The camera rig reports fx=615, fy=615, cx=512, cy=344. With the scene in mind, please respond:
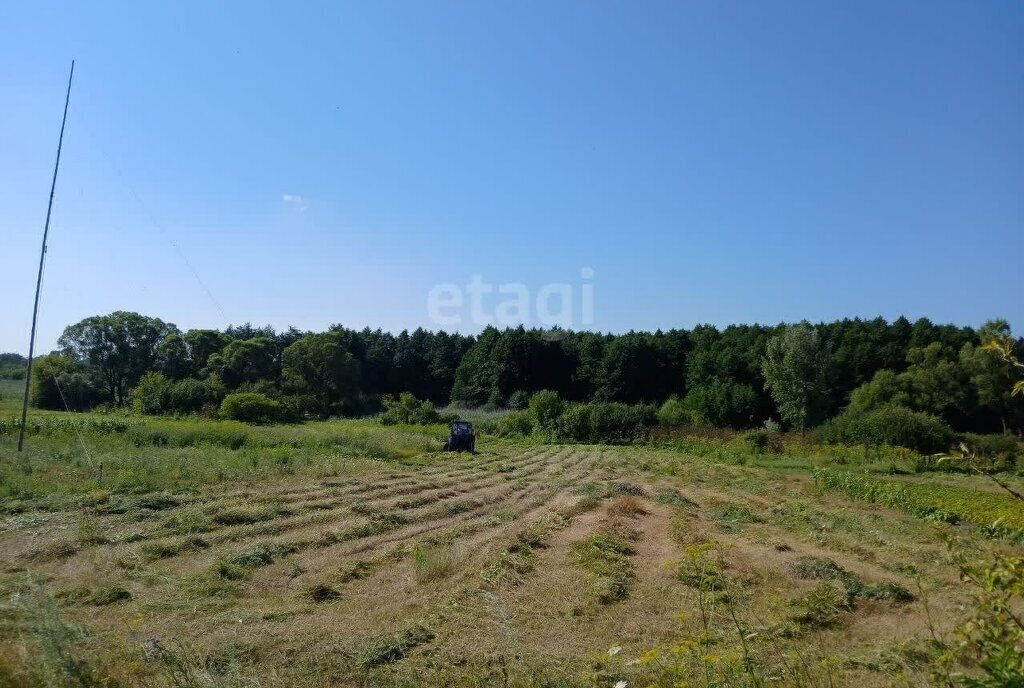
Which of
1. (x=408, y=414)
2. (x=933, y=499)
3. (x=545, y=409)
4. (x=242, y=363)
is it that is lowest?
(x=933, y=499)

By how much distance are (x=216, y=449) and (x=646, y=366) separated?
145ft

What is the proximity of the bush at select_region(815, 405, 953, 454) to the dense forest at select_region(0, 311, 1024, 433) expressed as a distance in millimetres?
7417

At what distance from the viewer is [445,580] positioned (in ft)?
26.8

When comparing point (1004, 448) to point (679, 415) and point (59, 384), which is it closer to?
point (679, 415)

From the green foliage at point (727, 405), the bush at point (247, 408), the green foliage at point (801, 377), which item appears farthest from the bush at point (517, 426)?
the green foliage at point (801, 377)

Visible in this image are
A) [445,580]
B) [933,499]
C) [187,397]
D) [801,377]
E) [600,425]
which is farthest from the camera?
[801,377]

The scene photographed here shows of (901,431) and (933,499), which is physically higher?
(901,431)

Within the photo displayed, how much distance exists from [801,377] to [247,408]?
38309mm

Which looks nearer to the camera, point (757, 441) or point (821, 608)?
point (821, 608)

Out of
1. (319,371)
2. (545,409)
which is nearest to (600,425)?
(545,409)

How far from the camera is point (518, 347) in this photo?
58562 mm

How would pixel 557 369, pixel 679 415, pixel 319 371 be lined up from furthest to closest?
1. pixel 557 369
2. pixel 319 371
3. pixel 679 415

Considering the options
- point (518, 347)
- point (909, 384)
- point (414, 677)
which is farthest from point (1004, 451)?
point (518, 347)

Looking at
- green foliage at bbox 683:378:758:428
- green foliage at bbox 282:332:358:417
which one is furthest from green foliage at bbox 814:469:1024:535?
green foliage at bbox 282:332:358:417
